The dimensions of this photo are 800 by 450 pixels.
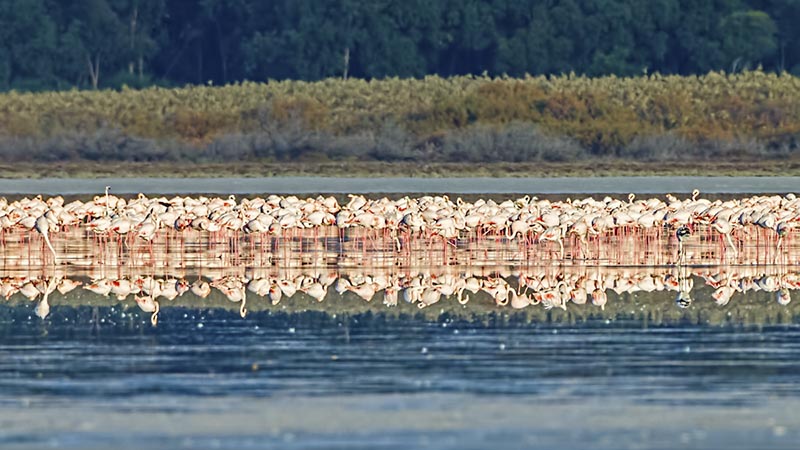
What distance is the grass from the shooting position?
38375 millimetres

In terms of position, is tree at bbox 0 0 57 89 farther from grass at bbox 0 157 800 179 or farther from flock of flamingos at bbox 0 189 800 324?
flock of flamingos at bbox 0 189 800 324

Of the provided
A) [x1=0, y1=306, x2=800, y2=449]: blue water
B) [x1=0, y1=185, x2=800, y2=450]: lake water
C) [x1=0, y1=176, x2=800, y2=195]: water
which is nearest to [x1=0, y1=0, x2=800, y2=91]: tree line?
[x1=0, y1=176, x2=800, y2=195]: water

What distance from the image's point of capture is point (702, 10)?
57062 mm

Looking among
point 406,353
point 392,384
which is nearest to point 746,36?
point 406,353

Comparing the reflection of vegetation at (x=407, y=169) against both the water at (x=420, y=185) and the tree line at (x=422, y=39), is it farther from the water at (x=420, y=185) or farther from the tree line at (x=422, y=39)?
the tree line at (x=422, y=39)

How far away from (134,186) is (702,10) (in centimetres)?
2597

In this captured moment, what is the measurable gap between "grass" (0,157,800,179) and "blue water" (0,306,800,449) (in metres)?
22.2

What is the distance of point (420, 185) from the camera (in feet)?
116

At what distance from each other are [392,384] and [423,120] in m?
33.2

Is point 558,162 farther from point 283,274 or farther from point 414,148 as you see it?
point 283,274

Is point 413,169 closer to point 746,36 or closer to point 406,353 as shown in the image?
point 746,36

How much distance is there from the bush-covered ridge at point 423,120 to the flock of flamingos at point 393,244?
14.3 meters

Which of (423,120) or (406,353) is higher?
(423,120)

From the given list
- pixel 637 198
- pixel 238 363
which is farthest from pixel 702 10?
pixel 238 363
